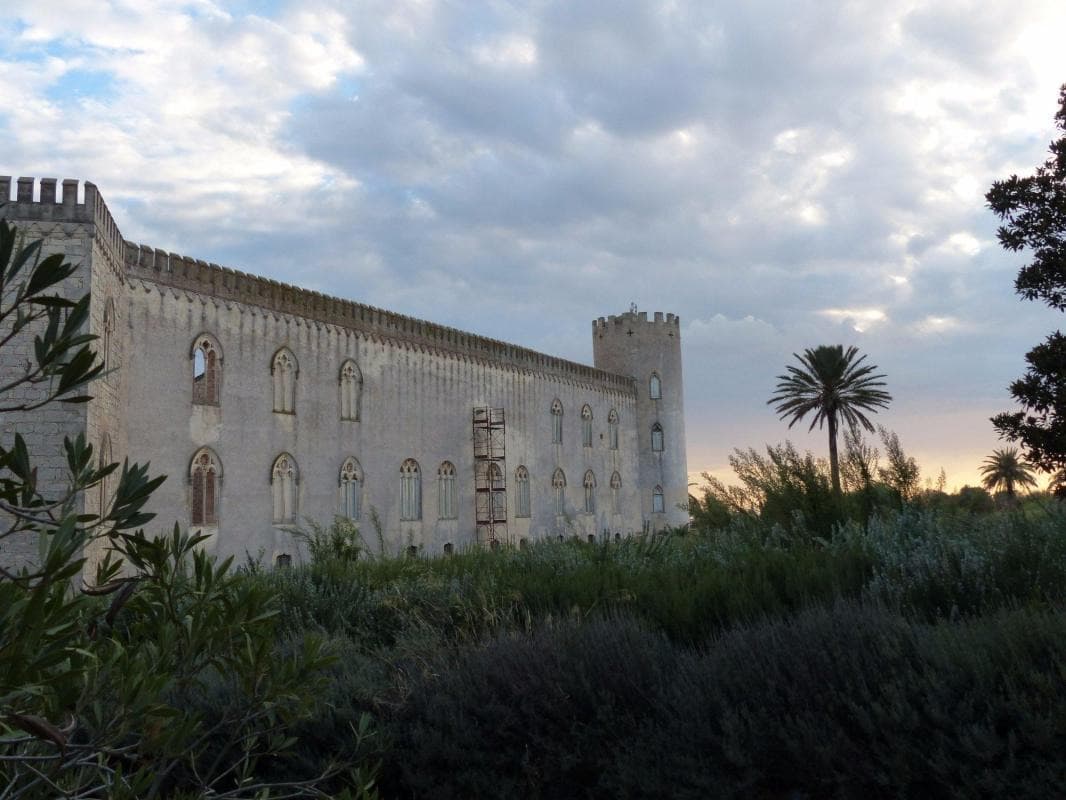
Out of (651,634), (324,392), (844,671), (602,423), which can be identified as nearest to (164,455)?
(324,392)

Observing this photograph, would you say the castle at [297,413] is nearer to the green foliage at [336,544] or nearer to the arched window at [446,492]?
the arched window at [446,492]

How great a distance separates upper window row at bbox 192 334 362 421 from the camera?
19594mm

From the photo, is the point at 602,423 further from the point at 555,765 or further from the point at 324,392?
the point at 555,765

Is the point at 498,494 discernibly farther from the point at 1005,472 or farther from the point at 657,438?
the point at 1005,472

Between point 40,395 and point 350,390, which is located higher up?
point 350,390

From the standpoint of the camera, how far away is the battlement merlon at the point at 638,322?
38.9 m

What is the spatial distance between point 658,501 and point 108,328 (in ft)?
89.2

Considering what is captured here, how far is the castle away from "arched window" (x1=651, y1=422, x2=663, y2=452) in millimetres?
3855

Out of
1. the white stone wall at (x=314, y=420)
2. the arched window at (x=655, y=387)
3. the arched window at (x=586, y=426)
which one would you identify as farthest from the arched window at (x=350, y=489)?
the arched window at (x=655, y=387)

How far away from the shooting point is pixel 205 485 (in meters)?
19.2

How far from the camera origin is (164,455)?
18281 millimetres

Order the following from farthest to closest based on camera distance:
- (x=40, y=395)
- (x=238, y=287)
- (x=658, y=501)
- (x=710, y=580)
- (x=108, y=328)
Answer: (x=658, y=501) < (x=238, y=287) < (x=108, y=328) < (x=40, y=395) < (x=710, y=580)

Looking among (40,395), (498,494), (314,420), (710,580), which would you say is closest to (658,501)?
(498,494)

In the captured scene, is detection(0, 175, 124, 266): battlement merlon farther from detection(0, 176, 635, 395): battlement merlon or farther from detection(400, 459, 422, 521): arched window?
detection(400, 459, 422, 521): arched window
